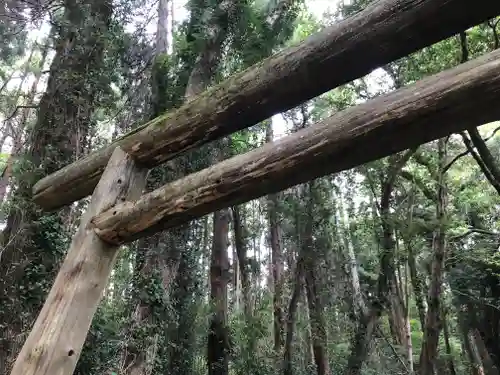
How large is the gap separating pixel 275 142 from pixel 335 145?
38cm

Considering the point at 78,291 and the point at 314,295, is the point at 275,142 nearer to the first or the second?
the point at 78,291

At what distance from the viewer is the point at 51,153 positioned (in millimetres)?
5688

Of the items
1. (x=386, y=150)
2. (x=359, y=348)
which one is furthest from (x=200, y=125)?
(x=359, y=348)

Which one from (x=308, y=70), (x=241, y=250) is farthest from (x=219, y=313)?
(x=308, y=70)

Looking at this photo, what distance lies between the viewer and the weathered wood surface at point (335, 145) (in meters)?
1.80

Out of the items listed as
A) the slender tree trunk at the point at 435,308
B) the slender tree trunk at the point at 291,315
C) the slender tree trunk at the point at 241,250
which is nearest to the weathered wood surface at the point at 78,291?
the slender tree trunk at the point at 435,308

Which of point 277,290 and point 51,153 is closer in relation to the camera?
point 51,153

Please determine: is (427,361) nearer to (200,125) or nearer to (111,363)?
(111,363)

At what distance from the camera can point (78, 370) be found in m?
5.31

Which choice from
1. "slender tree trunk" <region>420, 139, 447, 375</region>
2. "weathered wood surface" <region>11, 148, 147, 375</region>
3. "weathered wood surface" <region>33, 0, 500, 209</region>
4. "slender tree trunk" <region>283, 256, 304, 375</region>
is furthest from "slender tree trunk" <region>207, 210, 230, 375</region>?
"weathered wood surface" <region>33, 0, 500, 209</region>

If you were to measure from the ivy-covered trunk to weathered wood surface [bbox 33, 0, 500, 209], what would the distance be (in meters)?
2.56

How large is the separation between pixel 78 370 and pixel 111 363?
477 mm

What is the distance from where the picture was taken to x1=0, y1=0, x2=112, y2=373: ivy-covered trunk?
4.98 meters

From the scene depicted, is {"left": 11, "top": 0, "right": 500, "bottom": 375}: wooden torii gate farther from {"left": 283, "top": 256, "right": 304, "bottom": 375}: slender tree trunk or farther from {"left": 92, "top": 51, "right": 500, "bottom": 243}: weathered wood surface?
{"left": 283, "top": 256, "right": 304, "bottom": 375}: slender tree trunk
